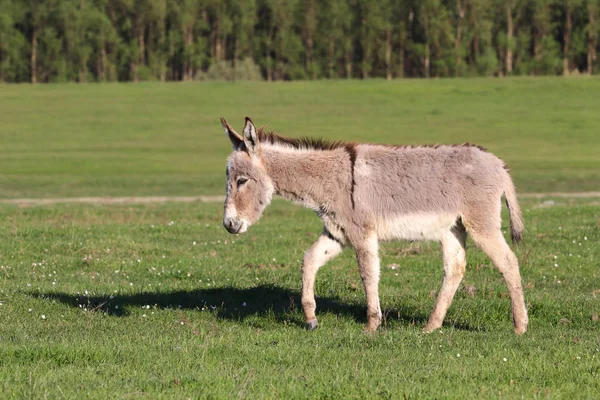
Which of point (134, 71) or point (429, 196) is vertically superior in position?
point (134, 71)

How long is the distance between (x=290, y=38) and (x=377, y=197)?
8410 cm

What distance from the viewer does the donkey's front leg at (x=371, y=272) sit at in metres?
9.62

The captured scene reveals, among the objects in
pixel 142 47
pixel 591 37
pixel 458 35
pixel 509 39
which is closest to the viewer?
pixel 591 37

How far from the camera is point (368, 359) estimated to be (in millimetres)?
8039

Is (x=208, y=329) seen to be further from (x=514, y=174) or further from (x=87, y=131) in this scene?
(x=87, y=131)

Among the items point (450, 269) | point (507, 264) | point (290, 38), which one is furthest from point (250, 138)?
point (290, 38)

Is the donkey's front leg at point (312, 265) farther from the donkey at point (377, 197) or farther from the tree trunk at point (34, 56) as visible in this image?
the tree trunk at point (34, 56)

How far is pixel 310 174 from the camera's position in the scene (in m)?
9.92

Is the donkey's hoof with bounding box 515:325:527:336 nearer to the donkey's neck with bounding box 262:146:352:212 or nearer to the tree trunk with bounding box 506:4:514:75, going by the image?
the donkey's neck with bounding box 262:146:352:212

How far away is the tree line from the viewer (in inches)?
3452

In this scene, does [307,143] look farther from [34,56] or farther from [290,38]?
[34,56]

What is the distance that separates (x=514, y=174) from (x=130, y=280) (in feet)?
91.0

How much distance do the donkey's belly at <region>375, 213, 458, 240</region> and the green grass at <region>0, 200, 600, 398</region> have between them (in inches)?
41.4

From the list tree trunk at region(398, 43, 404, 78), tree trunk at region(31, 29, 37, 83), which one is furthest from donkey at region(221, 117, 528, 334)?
tree trunk at region(31, 29, 37, 83)
